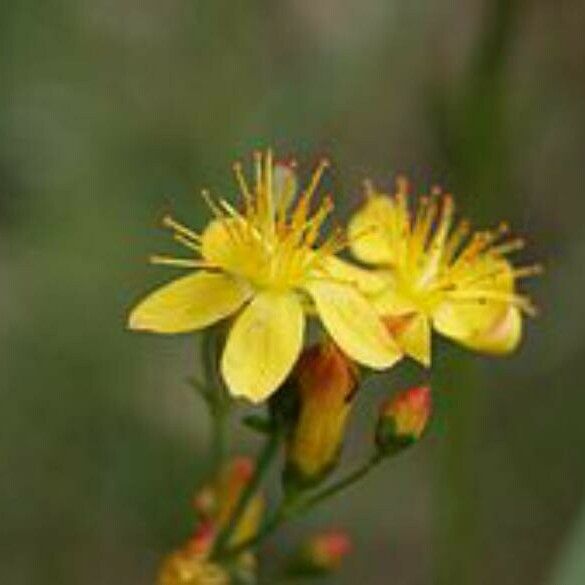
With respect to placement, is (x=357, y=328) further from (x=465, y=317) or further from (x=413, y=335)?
(x=465, y=317)

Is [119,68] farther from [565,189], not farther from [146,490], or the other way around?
[565,189]

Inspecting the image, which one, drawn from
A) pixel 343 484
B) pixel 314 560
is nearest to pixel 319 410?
pixel 343 484

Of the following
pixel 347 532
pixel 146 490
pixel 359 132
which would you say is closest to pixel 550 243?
pixel 359 132

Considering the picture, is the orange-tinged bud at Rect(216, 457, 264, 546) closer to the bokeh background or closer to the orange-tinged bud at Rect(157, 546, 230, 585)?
the orange-tinged bud at Rect(157, 546, 230, 585)

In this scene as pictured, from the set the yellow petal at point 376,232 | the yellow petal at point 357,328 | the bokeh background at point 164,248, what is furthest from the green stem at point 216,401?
the bokeh background at point 164,248

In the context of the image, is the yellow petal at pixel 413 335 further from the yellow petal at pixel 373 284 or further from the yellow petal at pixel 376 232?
the yellow petal at pixel 376 232

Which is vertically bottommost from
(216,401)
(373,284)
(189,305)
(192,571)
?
(192,571)
